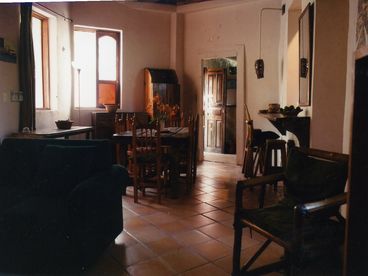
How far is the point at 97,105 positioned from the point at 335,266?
5.18 m

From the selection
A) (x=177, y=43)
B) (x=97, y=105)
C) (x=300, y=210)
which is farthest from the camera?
(x=177, y=43)

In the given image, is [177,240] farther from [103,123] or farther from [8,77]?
[103,123]

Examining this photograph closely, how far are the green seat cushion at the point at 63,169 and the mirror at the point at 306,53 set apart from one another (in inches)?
92.3

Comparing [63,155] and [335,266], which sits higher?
[63,155]

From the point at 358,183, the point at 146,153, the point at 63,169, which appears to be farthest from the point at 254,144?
the point at 358,183

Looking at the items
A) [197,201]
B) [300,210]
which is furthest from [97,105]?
[300,210]

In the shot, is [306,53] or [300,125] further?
[306,53]

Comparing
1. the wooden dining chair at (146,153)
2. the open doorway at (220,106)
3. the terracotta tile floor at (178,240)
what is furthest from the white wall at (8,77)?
the open doorway at (220,106)

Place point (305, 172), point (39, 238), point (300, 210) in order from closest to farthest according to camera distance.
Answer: point (300, 210) < point (39, 238) < point (305, 172)

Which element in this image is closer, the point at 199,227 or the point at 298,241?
the point at 298,241

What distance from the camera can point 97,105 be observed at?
6.46 meters

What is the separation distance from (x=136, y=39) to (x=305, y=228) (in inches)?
223

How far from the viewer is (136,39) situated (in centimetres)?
675

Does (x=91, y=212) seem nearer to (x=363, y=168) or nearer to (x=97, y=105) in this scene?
(x=363, y=168)
